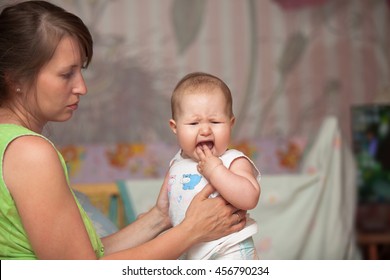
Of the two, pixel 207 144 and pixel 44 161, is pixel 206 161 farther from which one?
pixel 44 161

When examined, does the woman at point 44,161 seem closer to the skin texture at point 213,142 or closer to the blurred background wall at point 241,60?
the skin texture at point 213,142

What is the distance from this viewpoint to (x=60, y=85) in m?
1.41

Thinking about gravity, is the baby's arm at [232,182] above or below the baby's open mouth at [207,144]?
below

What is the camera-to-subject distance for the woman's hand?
1.48 m

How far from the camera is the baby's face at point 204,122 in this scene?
1.52 m

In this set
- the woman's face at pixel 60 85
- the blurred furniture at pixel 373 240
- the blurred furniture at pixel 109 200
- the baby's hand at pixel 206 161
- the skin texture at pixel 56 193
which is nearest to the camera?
Answer: the skin texture at pixel 56 193

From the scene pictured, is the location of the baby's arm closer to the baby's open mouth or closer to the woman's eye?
the baby's open mouth

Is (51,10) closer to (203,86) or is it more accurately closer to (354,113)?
(203,86)

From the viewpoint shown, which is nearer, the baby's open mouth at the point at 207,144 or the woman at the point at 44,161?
the woman at the point at 44,161

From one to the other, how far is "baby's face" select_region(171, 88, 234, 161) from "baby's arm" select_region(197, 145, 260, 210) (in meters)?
0.04

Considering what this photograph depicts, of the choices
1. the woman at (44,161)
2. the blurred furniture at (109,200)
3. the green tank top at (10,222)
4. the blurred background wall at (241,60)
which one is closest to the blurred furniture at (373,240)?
the blurred background wall at (241,60)

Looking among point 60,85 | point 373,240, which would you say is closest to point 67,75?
point 60,85

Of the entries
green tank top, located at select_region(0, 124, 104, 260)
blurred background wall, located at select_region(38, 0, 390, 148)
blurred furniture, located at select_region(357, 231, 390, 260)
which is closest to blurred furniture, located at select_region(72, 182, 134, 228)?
blurred background wall, located at select_region(38, 0, 390, 148)

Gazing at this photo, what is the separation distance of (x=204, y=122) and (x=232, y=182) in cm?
15
